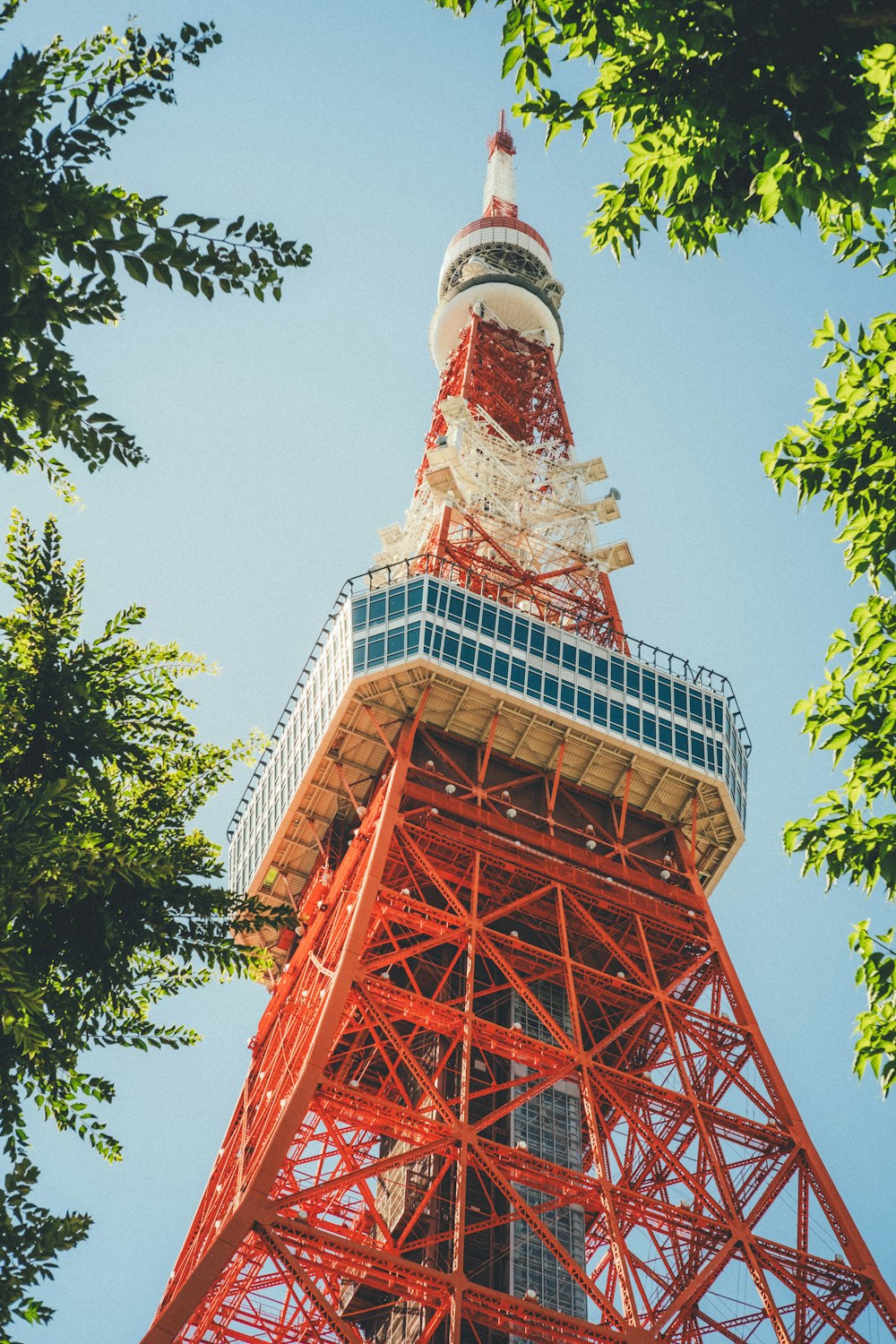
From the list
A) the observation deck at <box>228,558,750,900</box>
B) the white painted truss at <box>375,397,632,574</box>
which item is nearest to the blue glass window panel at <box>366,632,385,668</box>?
the observation deck at <box>228,558,750,900</box>

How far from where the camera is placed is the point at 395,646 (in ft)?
114

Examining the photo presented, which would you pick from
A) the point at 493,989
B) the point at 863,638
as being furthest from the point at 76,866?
the point at 493,989

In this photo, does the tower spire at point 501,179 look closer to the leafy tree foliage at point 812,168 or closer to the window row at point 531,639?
the window row at point 531,639

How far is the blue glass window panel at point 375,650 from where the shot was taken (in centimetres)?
3447

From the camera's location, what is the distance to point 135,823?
10.7 meters

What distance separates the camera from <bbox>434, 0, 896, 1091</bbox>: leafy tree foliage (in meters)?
→ 8.34

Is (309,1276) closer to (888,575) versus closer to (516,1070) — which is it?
(516,1070)

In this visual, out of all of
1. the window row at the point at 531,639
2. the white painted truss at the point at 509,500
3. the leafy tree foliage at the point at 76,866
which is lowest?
the leafy tree foliage at the point at 76,866

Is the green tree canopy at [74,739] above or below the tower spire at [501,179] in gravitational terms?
below

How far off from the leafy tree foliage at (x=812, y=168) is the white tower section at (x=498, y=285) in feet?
159

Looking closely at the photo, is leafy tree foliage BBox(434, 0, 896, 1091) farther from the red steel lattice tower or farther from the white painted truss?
the white painted truss

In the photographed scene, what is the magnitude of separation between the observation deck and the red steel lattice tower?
0.08m

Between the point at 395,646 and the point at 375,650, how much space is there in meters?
0.52

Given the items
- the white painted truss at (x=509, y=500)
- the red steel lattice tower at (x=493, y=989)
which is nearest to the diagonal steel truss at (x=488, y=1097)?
the red steel lattice tower at (x=493, y=989)
